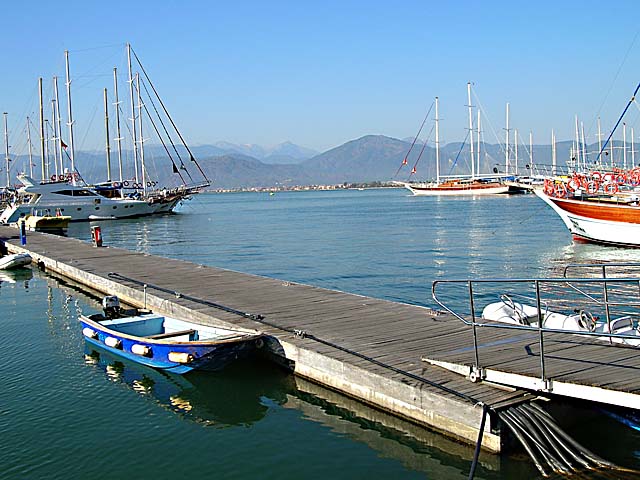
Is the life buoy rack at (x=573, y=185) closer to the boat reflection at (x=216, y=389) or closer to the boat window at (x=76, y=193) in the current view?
the boat reflection at (x=216, y=389)

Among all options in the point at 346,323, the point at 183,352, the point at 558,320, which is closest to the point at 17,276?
the point at 183,352

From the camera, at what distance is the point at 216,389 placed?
1088 cm

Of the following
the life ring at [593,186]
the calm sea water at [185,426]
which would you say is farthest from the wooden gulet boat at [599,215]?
the calm sea water at [185,426]

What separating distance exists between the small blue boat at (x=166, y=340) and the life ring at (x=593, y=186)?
1216 inches

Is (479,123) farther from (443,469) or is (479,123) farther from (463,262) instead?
(443,469)

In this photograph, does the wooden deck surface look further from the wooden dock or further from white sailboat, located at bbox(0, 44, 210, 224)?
white sailboat, located at bbox(0, 44, 210, 224)

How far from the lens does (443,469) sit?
7.74 metres

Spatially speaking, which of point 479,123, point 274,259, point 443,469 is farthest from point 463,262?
point 479,123

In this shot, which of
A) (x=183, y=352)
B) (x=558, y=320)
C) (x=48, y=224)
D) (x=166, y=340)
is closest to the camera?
(x=183, y=352)

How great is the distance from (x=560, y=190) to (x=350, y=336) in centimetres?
2962

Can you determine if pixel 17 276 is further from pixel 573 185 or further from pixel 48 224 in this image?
pixel 573 185

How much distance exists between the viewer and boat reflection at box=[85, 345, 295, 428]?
392 inches

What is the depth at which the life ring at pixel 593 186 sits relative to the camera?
37906mm

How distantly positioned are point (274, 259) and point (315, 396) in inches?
813
